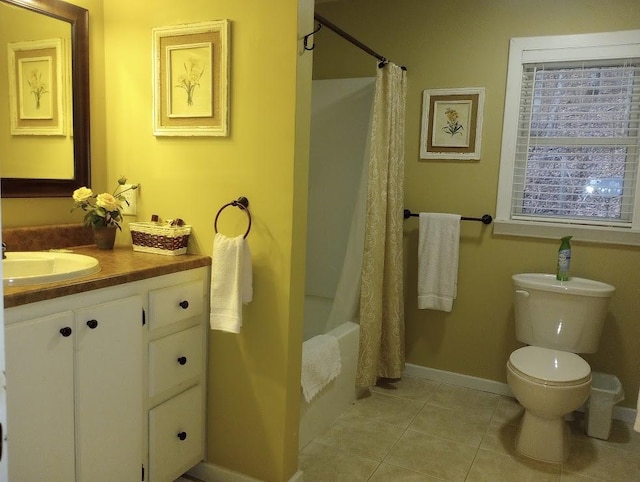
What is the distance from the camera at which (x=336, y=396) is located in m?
2.61

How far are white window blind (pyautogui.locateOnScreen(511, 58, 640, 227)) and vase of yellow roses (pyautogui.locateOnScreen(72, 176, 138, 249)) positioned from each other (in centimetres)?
212

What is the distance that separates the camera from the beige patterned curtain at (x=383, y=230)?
2.72m

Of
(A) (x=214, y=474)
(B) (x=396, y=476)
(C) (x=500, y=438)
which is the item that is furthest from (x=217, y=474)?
(C) (x=500, y=438)

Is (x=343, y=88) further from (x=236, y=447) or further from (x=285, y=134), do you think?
(x=236, y=447)

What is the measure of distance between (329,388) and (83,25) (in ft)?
6.37

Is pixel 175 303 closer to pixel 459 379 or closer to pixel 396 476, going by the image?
pixel 396 476

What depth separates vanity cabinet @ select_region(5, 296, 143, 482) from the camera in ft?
4.45

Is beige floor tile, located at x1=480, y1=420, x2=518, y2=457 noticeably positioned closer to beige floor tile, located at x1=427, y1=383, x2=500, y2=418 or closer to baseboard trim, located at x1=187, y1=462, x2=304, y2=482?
beige floor tile, located at x1=427, y1=383, x2=500, y2=418

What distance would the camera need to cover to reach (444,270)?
9.79 ft

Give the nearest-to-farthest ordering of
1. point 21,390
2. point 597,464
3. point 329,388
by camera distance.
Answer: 1. point 21,390
2. point 597,464
3. point 329,388

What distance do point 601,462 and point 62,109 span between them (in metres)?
2.79

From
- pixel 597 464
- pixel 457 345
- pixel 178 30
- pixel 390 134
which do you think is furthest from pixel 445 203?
pixel 178 30

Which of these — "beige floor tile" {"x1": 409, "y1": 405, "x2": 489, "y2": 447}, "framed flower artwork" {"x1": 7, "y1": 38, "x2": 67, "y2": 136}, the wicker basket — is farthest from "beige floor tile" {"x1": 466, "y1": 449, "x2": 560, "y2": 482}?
"framed flower artwork" {"x1": 7, "y1": 38, "x2": 67, "y2": 136}

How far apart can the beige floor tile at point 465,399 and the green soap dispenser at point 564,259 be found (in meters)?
0.82
